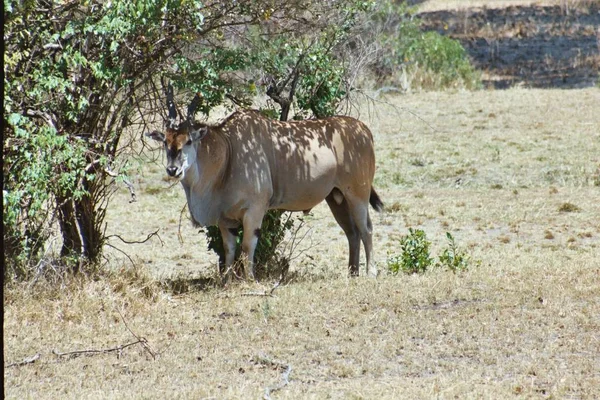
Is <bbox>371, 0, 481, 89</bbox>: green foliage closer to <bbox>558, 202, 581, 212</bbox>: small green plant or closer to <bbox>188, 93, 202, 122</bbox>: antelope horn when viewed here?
<bbox>558, 202, 581, 212</bbox>: small green plant

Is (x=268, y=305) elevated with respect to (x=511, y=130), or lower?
lower

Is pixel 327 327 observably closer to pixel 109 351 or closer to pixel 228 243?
pixel 109 351

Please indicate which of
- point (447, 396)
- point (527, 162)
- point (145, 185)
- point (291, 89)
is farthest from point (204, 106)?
point (527, 162)

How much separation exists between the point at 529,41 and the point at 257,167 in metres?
24.6

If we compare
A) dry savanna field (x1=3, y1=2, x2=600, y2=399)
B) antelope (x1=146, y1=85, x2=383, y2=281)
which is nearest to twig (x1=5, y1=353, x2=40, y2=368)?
dry savanna field (x1=3, y1=2, x2=600, y2=399)

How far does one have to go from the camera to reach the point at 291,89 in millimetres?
10547

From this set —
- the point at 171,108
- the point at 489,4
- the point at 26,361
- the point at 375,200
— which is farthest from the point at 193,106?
the point at 489,4

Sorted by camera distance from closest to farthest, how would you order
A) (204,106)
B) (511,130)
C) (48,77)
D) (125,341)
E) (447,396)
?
(447,396) < (125,341) < (48,77) < (204,106) < (511,130)

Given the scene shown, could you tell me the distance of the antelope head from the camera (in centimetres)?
909

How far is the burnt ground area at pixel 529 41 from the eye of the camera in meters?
28.0

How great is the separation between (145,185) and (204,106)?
6669 mm

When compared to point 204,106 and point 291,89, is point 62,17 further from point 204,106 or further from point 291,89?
point 291,89

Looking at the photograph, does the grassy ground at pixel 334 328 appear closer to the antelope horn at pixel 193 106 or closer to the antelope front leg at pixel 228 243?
the antelope front leg at pixel 228 243

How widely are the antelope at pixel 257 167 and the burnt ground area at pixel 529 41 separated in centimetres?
1681
